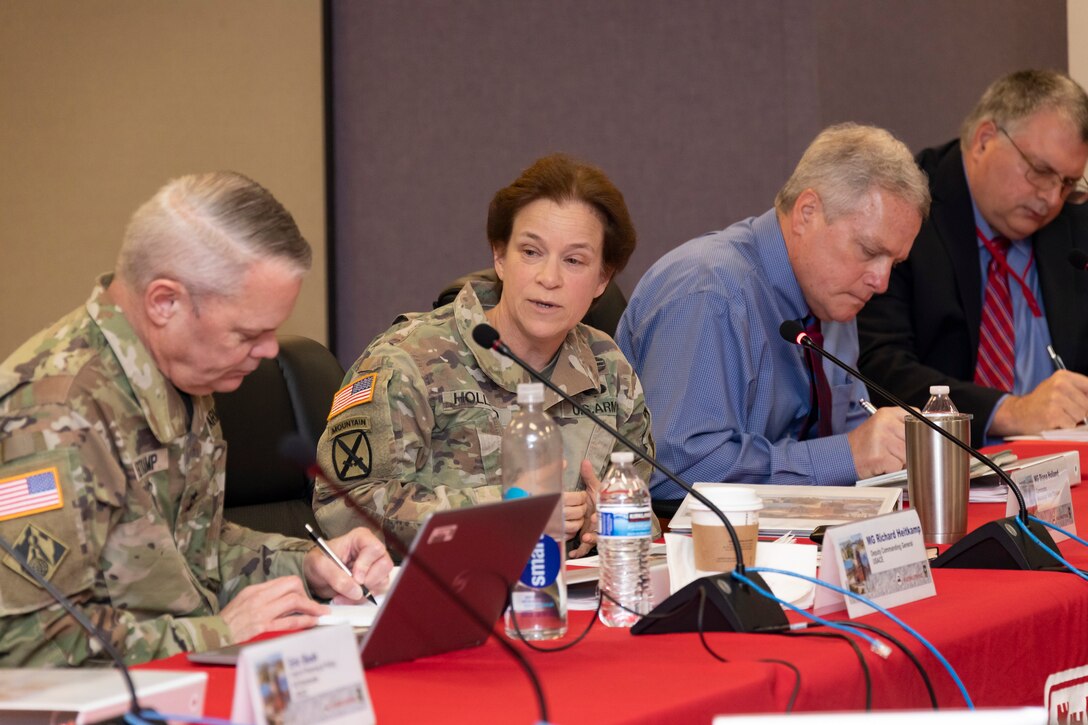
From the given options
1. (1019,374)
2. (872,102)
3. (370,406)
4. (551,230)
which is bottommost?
(1019,374)

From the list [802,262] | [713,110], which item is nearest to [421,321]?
[802,262]

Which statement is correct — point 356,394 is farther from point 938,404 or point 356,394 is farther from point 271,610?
point 938,404

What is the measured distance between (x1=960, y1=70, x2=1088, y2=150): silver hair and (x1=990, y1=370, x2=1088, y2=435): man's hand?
752mm

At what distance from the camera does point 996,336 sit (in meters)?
3.68

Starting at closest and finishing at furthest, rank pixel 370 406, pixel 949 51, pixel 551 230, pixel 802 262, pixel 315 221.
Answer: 1. pixel 370 406
2. pixel 551 230
3. pixel 802 262
4. pixel 315 221
5. pixel 949 51

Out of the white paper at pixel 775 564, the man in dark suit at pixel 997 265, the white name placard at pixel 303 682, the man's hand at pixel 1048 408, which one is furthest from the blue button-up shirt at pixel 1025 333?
the white name placard at pixel 303 682

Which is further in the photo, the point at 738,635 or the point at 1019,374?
the point at 1019,374

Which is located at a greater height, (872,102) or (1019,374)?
(872,102)

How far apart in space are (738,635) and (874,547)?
241 mm

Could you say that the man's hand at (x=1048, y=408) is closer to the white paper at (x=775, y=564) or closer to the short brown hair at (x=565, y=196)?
the short brown hair at (x=565, y=196)

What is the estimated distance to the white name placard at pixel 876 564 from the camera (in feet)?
4.68

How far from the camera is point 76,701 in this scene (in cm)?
93

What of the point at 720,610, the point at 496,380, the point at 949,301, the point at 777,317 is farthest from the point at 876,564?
the point at 949,301

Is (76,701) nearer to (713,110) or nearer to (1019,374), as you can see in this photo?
(713,110)
